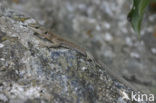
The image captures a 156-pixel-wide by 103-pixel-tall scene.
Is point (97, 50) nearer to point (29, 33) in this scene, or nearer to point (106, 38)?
point (106, 38)

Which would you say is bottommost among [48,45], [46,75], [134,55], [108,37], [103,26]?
[134,55]

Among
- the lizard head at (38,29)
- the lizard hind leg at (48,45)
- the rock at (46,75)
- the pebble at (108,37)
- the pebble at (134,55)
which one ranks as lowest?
the pebble at (134,55)

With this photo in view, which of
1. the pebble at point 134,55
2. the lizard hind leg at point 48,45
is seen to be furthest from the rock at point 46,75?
the pebble at point 134,55

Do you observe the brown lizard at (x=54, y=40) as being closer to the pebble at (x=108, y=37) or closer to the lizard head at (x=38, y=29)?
the lizard head at (x=38, y=29)

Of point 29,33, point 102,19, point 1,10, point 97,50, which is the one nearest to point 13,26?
point 29,33

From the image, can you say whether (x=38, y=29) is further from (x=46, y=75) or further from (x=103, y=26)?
(x=103, y=26)

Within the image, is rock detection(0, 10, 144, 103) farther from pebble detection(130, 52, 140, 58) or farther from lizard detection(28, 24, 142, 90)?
pebble detection(130, 52, 140, 58)

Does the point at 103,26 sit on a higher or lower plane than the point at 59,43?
lower

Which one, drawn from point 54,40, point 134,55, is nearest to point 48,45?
point 54,40

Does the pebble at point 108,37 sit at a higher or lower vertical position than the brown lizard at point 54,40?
lower
